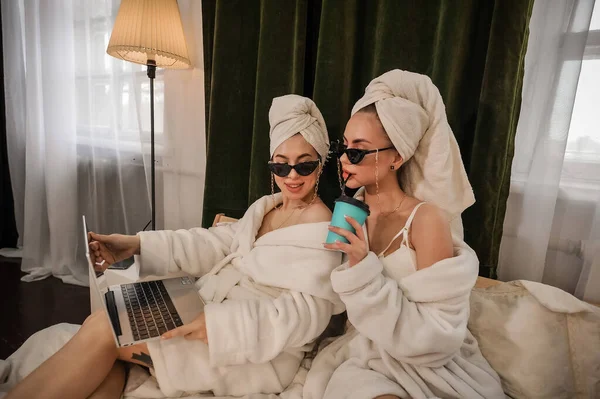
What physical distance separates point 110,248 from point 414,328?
106 cm

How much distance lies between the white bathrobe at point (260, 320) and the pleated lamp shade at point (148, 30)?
107 cm

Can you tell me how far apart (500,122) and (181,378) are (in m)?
1.20

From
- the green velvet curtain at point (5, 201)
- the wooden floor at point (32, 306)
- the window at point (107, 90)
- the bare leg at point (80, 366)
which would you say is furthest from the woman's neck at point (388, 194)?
the green velvet curtain at point (5, 201)

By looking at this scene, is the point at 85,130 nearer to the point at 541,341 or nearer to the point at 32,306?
the point at 32,306

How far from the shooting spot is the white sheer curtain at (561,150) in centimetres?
106

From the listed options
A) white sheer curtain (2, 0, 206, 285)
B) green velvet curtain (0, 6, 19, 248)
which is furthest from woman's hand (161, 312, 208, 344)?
green velvet curtain (0, 6, 19, 248)

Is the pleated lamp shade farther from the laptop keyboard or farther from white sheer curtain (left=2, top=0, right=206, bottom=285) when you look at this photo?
the laptop keyboard

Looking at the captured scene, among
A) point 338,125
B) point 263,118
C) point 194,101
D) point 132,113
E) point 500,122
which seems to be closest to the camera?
point 500,122

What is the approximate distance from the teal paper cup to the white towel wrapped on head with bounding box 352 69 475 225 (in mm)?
229

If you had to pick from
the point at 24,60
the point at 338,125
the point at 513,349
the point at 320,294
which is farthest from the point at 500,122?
the point at 24,60

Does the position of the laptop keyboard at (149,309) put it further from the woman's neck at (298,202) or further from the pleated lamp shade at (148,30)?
the pleated lamp shade at (148,30)

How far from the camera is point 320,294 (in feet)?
3.25

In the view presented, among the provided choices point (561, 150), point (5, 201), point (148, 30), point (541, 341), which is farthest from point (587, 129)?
point (5, 201)

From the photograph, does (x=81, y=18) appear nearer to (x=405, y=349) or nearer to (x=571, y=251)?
(x=405, y=349)
